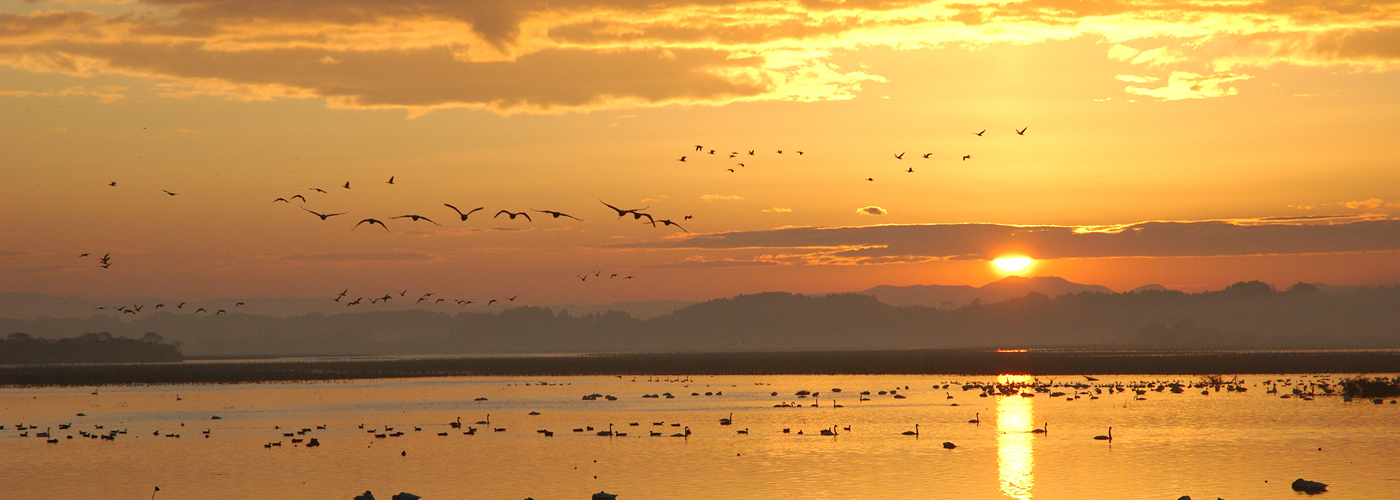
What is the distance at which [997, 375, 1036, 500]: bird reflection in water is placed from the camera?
1721 inches

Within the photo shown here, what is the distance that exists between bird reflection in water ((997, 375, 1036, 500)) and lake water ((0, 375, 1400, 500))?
0.52 ft

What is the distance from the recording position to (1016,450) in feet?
178

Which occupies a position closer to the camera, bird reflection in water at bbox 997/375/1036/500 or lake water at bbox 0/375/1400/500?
bird reflection in water at bbox 997/375/1036/500

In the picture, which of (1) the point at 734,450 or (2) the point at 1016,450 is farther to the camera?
(1) the point at 734,450

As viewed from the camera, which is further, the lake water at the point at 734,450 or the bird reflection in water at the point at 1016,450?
the lake water at the point at 734,450

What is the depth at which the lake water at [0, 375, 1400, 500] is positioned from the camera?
44.4 metres

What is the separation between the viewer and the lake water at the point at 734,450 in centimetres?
4444

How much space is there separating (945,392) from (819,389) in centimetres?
1335

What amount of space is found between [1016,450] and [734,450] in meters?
12.9

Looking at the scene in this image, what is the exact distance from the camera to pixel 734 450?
56.0 m

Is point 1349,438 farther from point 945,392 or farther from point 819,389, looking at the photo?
point 819,389

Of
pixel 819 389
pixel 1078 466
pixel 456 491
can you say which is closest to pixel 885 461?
pixel 1078 466

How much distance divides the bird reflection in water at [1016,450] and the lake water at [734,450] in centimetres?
16

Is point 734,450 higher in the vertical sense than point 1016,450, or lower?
lower
